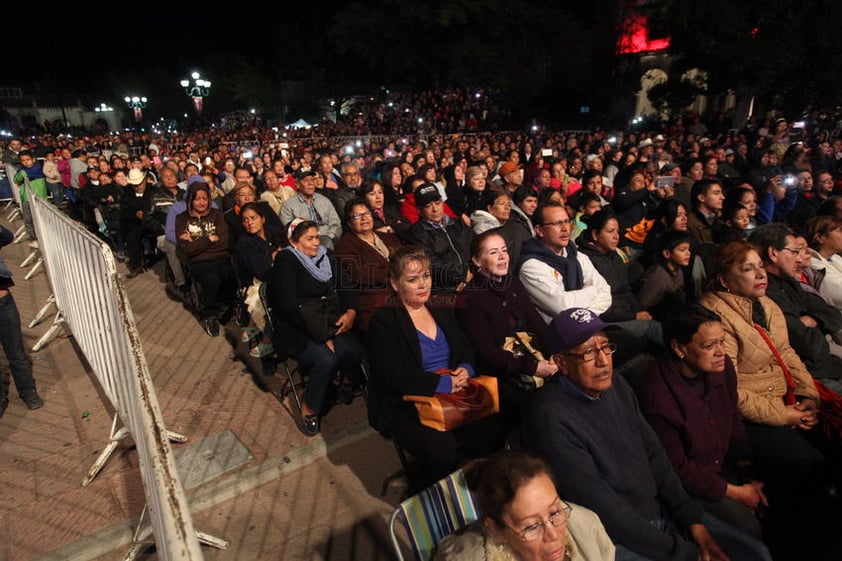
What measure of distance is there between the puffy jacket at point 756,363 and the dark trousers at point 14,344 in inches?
219

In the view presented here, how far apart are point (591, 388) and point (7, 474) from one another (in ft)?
13.6

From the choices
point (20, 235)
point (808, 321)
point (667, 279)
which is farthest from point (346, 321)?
point (20, 235)

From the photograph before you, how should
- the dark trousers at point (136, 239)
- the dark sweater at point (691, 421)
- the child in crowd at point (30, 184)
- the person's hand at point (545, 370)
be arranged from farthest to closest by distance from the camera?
the child in crowd at point (30, 184)
the dark trousers at point (136, 239)
the person's hand at point (545, 370)
the dark sweater at point (691, 421)

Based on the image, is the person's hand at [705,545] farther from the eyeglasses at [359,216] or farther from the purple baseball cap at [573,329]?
the eyeglasses at [359,216]

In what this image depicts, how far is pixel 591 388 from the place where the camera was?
233cm

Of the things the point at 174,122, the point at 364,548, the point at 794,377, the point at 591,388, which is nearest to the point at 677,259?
the point at 794,377

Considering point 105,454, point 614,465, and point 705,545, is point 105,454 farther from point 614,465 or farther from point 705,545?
point 705,545

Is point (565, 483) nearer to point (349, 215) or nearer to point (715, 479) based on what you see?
point (715, 479)

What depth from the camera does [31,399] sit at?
441 centimetres

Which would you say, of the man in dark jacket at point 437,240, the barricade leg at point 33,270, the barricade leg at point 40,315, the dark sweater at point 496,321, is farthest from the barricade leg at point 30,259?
the dark sweater at point 496,321

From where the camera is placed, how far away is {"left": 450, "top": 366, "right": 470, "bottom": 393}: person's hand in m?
3.03

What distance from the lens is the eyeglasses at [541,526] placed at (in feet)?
5.79

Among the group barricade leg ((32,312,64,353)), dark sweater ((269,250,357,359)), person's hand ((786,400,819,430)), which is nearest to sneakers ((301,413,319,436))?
dark sweater ((269,250,357,359))

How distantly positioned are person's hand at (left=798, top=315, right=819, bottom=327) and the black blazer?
2928 mm
